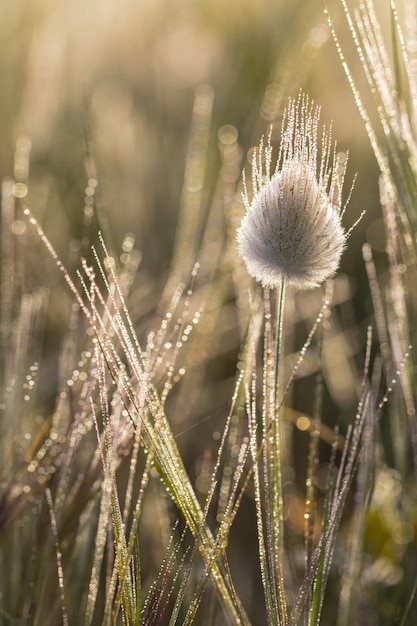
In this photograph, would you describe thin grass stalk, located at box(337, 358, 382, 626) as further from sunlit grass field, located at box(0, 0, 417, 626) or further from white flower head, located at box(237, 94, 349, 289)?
white flower head, located at box(237, 94, 349, 289)

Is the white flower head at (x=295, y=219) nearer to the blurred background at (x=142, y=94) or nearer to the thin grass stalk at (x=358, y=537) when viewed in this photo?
the thin grass stalk at (x=358, y=537)

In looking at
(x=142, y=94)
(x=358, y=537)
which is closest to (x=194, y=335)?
(x=358, y=537)

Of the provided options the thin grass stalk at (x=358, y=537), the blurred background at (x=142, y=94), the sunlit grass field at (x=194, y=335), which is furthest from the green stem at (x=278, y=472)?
the blurred background at (x=142, y=94)

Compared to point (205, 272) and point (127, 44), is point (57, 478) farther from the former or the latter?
point (127, 44)

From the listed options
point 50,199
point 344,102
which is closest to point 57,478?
point 50,199

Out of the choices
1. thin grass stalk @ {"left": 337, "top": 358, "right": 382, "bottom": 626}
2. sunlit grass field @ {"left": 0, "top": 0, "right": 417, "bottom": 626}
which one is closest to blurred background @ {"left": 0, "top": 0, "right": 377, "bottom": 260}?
sunlit grass field @ {"left": 0, "top": 0, "right": 417, "bottom": 626}

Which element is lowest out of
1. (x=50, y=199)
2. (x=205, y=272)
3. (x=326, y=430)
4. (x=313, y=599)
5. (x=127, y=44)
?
(x=313, y=599)
